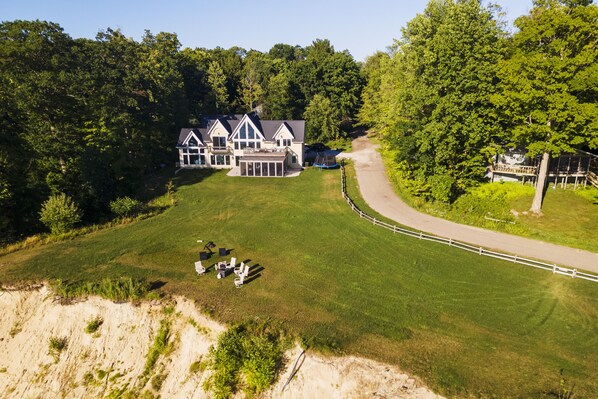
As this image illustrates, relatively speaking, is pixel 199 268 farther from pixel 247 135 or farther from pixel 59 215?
pixel 247 135

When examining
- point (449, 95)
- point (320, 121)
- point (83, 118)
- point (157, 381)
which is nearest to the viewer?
point (157, 381)

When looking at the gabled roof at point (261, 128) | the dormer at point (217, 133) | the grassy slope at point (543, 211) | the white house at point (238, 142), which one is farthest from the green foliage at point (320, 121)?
the grassy slope at point (543, 211)

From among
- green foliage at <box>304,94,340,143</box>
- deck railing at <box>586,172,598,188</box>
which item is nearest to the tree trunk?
deck railing at <box>586,172,598,188</box>

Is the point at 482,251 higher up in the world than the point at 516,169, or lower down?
lower down

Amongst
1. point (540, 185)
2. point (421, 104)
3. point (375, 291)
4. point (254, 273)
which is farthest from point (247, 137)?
point (540, 185)

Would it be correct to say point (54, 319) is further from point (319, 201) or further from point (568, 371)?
point (568, 371)

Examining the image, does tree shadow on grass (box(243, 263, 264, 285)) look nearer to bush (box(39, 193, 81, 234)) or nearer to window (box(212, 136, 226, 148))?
bush (box(39, 193, 81, 234))

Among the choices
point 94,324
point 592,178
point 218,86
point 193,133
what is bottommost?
point 94,324
